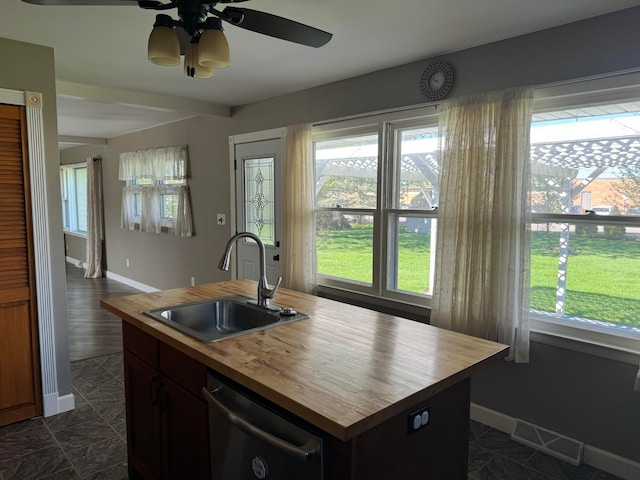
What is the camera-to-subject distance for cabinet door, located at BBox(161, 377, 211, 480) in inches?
62.3

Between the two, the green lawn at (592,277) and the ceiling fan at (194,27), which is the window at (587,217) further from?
the ceiling fan at (194,27)

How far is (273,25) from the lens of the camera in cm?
167

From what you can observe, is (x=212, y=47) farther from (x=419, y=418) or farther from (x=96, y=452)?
(x=96, y=452)

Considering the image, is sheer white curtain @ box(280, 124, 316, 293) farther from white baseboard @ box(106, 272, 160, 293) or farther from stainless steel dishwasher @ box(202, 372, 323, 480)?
white baseboard @ box(106, 272, 160, 293)

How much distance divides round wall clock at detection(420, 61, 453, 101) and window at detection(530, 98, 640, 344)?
60 centimetres

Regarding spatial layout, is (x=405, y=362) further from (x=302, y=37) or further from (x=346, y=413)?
A: (x=302, y=37)

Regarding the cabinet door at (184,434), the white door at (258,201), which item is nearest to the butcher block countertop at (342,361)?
the cabinet door at (184,434)

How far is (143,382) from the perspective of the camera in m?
1.95

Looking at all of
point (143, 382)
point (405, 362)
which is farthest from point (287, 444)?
point (143, 382)

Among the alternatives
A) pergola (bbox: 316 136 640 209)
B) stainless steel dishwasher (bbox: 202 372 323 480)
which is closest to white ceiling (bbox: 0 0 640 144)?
pergola (bbox: 316 136 640 209)

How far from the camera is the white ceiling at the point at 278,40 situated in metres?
2.14

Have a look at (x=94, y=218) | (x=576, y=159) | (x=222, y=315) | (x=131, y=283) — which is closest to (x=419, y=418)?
(x=222, y=315)

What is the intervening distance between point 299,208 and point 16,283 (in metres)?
2.11

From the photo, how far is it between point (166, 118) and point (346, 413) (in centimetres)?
502
